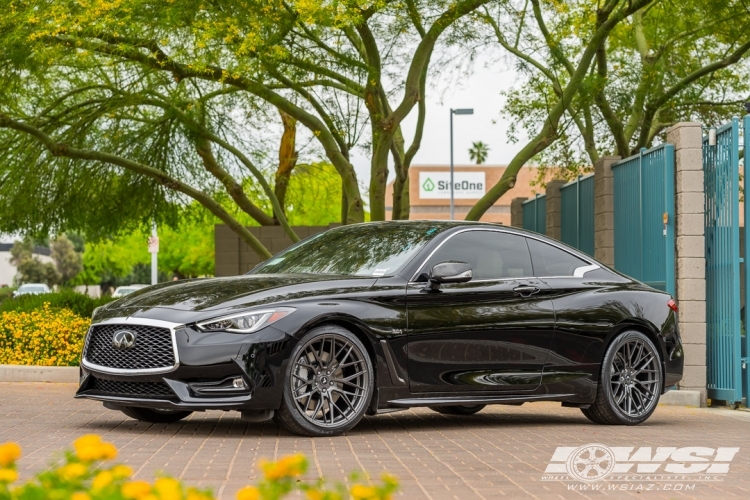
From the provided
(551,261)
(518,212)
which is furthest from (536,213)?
(551,261)

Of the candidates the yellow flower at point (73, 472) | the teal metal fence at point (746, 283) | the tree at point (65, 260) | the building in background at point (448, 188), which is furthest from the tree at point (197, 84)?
the tree at point (65, 260)

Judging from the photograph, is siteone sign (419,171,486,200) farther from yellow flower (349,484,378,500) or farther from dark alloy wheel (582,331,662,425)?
yellow flower (349,484,378,500)

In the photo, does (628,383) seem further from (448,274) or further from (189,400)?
(189,400)

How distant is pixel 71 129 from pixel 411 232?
1222 cm

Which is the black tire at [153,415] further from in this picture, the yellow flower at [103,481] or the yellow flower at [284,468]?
the yellow flower at [284,468]

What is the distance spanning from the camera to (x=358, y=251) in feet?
32.0

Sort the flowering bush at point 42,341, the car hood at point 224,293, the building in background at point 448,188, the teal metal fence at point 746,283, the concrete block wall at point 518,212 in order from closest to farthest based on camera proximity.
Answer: the car hood at point 224,293
the teal metal fence at point 746,283
the flowering bush at point 42,341
the concrete block wall at point 518,212
the building in background at point 448,188

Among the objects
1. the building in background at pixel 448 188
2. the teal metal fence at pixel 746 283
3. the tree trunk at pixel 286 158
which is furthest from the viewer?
the building in background at pixel 448 188

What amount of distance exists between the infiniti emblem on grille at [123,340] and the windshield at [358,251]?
1648mm

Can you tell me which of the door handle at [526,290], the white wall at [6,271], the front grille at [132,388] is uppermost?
the door handle at [526,290]

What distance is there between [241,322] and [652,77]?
50.6ft

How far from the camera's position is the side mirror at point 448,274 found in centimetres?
910

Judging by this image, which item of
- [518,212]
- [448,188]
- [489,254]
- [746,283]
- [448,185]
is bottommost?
[746,283]

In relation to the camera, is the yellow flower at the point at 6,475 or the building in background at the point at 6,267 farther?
the building in background at the point at 6,267
